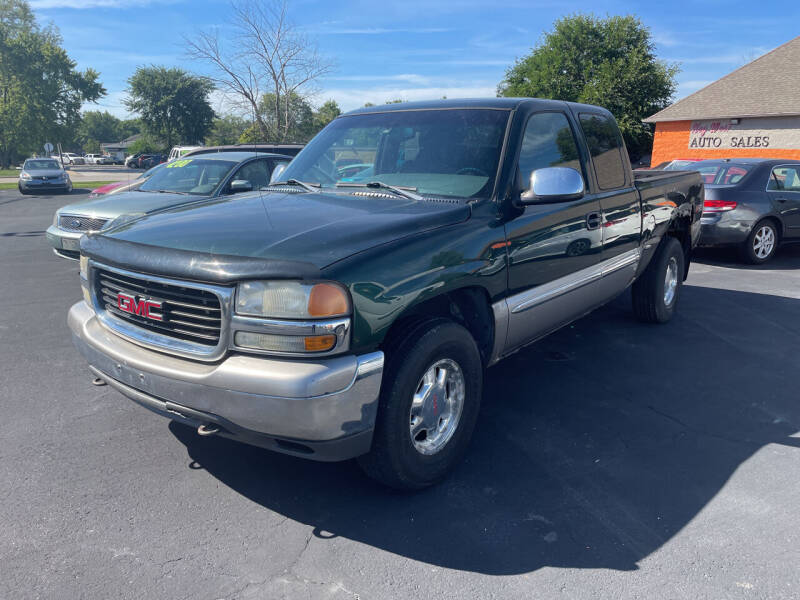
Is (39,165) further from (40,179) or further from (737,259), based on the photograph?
(737,259)

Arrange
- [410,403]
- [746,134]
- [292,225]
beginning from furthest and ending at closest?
[746,134] < [292,225] < [410,403]

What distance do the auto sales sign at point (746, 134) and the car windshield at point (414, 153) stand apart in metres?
26.0

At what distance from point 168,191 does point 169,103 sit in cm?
6113

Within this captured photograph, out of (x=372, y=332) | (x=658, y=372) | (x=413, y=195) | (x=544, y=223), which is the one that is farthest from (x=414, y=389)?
(x=658, y=372)

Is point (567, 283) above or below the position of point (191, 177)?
below

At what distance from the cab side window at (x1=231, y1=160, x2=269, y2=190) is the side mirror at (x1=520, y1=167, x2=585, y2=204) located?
581 centimetres

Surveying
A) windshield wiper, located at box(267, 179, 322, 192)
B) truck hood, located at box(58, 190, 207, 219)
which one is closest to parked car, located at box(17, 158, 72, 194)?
truck hood, located at box(58, 190, 207, 219)

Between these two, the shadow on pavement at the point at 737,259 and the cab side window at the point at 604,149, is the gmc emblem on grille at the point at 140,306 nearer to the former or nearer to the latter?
the cab side window at the point at 604,149

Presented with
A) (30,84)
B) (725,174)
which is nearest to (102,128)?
(30,84)

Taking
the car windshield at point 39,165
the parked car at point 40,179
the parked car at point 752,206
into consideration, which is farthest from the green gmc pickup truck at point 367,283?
the car windshield at point 39,165

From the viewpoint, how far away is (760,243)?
31.6ft

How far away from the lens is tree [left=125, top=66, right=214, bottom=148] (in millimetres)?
62781

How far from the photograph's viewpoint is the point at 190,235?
2869 mm

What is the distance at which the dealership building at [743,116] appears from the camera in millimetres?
24844
